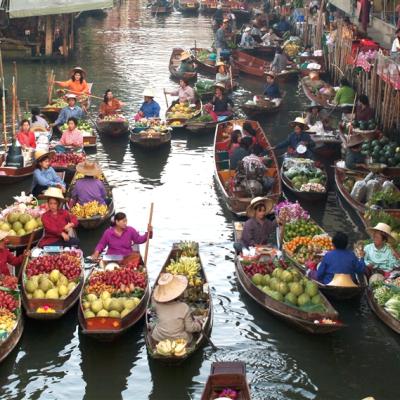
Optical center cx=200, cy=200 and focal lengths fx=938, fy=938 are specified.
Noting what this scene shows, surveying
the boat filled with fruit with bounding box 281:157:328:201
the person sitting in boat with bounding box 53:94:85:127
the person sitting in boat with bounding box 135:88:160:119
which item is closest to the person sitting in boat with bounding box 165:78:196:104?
the person sitting in boat with bounding box 135:88:160:119

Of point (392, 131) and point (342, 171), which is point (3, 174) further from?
point (392, 131)

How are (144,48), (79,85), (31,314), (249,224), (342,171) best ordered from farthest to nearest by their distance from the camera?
(144,48) → (79,85) → (342,171) → (249,224) → (31,314)

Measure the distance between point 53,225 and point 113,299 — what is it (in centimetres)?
210

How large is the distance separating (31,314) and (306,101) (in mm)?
16699

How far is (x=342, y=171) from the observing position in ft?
57.1

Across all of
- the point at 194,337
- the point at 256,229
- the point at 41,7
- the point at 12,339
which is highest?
the point at 41,7

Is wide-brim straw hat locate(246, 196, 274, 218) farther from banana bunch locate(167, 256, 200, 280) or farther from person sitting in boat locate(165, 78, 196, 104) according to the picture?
person sitting in boat locate(165, 78, 196, 104)

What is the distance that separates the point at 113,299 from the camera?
1144 centimetres

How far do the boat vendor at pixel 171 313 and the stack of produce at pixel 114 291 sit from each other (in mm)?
767

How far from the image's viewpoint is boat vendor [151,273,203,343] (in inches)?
412

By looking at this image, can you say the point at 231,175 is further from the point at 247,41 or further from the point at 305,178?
the point at 247,41

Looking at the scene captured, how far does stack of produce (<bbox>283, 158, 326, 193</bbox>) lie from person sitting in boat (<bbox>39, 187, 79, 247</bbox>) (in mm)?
5143

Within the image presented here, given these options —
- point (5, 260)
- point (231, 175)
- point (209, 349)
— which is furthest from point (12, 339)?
point (231, 175)

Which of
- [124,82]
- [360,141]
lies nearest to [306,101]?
[124,82]
